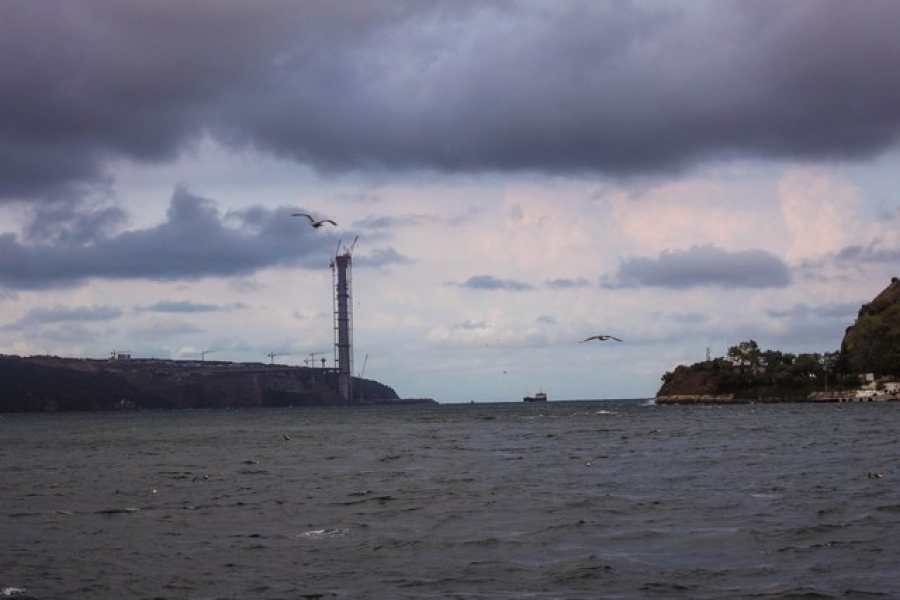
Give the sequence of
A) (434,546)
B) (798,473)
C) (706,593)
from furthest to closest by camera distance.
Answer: (798,473), (434,546), (706,593)

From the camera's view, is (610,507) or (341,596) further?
(610,507)

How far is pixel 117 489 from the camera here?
228ft

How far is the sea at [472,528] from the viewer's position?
34500mm

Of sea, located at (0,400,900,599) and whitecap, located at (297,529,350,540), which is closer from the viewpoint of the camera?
sea, located at (0,400,900,599)

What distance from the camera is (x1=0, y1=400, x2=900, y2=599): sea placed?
1358 inches

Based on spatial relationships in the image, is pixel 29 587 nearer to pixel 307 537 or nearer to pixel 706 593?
pixel 307 537

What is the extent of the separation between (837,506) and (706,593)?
19439mm

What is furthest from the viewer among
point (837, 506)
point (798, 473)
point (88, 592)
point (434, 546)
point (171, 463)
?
point (171, 463)

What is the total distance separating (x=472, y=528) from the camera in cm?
4572

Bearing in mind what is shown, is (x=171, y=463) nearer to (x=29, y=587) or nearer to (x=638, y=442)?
(x=638, y=442)

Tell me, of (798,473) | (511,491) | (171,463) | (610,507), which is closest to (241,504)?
(511,491)

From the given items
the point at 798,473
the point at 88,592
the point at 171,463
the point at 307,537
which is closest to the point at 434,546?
the point at 307,537

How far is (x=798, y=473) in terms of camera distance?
65500mm

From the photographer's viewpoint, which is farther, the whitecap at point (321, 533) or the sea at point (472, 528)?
the whitecap at point (321, 533)
